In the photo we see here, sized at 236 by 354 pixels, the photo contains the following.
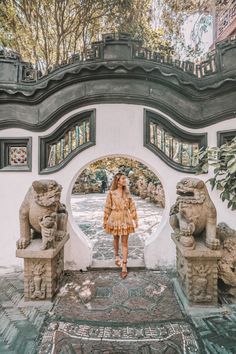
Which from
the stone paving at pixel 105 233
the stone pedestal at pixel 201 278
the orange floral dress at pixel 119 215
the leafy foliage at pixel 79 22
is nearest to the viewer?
the stone pedestal at pixel 201 278

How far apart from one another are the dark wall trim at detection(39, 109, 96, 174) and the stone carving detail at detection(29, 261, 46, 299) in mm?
1862

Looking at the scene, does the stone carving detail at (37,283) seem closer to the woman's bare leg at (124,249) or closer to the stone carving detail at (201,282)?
the woman's bare leg at (124,249)

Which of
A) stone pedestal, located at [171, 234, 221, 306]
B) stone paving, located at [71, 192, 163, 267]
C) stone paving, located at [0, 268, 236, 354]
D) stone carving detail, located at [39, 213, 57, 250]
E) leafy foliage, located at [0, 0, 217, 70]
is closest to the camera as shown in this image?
stone paving, located at [0, 268, 236, 354]

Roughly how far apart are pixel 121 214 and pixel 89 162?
3.97 feet

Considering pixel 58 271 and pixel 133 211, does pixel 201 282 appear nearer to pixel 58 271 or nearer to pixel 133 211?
pixel 133 211

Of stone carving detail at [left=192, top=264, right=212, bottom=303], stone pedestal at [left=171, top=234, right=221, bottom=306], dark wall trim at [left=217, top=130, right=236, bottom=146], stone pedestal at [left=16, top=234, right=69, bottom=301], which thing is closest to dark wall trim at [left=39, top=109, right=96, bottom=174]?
stone pedestal at [left=16, top=234, right=69, bottom=301]

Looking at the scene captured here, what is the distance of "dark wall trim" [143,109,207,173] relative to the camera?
15.1 ft

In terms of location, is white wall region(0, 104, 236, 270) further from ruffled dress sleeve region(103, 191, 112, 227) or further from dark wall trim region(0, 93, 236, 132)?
ruffled dress sleeve region(103, 191, 112, 227)

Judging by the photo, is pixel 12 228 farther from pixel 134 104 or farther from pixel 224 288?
pixel 224 288

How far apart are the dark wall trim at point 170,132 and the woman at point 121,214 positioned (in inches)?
33.6

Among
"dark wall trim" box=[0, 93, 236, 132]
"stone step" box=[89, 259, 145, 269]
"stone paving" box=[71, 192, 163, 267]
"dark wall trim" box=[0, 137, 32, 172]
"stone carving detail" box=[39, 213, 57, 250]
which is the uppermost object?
"dark wall trim" box=[0, 93, 236, 132]

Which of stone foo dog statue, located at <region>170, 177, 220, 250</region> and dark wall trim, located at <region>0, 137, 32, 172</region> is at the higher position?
dark wall trim, located at <region>0, 137, 32, 172</region>

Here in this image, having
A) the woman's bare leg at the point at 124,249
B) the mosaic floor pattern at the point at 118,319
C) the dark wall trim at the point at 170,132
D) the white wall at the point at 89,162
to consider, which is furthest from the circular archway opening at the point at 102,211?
the dark wall trim at the point at 170,132

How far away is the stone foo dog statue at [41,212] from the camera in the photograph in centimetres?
348
